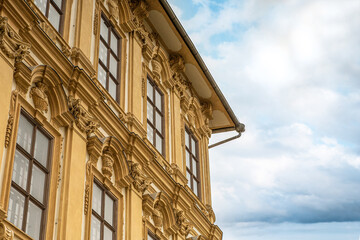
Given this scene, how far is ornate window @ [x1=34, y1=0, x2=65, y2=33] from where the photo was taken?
1435cm

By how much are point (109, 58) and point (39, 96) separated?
4.28 meters

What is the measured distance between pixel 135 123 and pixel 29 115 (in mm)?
4462

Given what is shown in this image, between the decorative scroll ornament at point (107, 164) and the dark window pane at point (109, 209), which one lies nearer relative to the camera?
the dark window pane at point (109, 209)

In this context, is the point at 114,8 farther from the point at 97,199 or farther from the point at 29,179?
the point at 29,179

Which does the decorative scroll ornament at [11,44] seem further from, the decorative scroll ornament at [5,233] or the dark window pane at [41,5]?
the decorative scroll ornament at [5,233]

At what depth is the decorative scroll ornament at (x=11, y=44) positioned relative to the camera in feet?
39.5

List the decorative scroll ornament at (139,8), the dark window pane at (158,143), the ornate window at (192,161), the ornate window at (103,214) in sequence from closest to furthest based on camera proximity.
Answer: the ornate window at (103,214) < the dark window pane at (158,143) < the decorative scroll ornament at (139,8) < the ornate window at (192,161)

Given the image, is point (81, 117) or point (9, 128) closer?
point (9, 128)

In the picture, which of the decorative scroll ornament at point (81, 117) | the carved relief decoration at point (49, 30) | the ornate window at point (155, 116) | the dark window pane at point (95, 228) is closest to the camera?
the dark window pane at point (95, 228)

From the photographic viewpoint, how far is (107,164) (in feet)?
47.6

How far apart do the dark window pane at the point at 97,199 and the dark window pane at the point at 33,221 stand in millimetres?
2007

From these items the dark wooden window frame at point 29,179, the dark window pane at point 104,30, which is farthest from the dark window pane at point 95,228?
the dark window pane at point 104,30

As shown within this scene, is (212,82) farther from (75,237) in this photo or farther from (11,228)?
(11,228)

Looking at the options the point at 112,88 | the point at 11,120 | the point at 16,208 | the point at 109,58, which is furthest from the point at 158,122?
the point at 16,208
